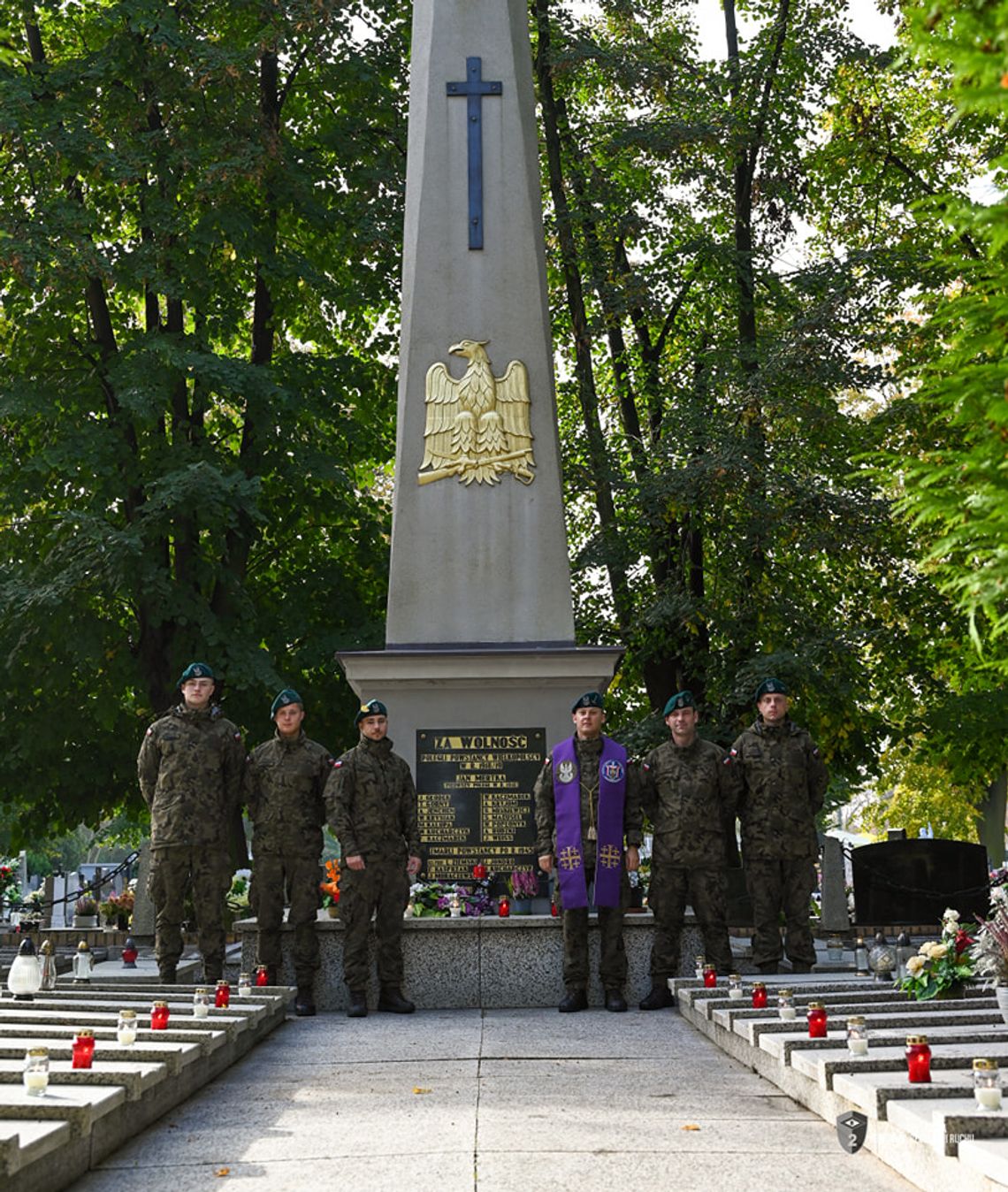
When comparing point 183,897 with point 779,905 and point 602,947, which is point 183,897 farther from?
point 779,905

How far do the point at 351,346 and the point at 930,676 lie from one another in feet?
29.2

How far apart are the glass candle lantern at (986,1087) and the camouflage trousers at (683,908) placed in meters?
5.30

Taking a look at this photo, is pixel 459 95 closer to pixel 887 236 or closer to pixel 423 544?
pixel 423 544

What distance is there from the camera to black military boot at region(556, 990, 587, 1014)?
9820 mm

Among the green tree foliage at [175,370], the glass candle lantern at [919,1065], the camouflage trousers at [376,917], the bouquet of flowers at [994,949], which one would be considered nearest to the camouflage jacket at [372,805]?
the camouflage trousers at [376,917]

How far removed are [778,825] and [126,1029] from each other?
525 cm

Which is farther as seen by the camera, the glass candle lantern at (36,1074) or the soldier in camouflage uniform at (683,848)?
the soldier in camouflage uniform at (683,848)

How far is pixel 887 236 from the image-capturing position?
20.7 metres

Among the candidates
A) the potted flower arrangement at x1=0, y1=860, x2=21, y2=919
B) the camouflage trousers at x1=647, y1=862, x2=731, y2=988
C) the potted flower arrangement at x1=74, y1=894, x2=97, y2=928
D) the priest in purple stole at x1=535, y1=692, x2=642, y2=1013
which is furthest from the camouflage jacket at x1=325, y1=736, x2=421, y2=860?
the potted flower arrangement at x1=0, y1=860, x2=21, y2=919

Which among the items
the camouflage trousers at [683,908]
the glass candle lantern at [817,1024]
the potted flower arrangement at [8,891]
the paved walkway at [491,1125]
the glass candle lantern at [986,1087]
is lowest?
the paved walkway at [491,1125]

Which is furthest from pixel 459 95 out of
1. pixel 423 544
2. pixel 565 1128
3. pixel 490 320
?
pixel 565 1128

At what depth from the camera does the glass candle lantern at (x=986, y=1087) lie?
473 centimetres

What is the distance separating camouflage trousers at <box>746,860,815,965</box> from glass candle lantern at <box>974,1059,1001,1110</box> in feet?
18.2

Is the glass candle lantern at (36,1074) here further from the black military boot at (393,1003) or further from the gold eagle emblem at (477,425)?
the gold eagle emblem at (477,425)
